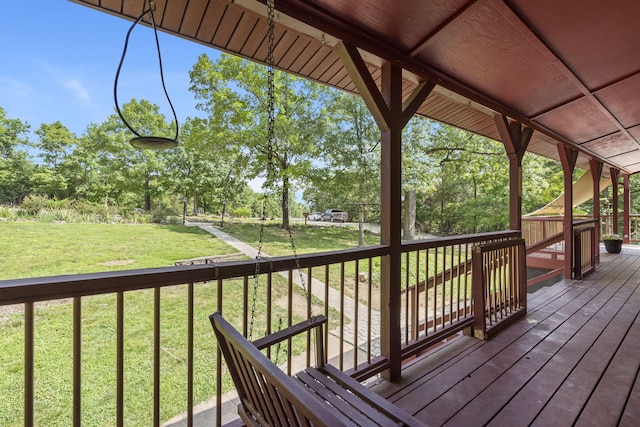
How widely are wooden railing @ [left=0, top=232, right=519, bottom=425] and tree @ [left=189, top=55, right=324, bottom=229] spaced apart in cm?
556

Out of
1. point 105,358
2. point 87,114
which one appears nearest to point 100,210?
point 87,114

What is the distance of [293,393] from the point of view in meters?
0.67

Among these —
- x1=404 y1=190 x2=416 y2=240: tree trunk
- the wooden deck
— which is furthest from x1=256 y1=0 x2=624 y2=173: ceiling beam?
x1=404 y1=190 x2=416 y2=240: tree trunk

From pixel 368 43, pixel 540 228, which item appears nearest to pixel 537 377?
pixel 368 43

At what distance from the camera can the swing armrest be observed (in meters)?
1.28

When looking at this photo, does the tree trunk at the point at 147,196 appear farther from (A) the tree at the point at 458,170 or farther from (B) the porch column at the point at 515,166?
(B) the porch column at the point at 515,166

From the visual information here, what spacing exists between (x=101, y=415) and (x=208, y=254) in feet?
19.8

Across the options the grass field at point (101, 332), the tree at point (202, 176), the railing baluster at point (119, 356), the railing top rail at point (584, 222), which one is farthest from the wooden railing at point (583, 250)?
the tree at point (202, 176)

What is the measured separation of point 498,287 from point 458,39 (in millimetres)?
2505

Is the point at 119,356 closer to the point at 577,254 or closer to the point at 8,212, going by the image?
the point at 577,254

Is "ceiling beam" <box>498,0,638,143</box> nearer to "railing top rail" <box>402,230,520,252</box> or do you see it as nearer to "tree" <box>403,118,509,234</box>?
"railing top rail" <box>402,230,520,252</box>

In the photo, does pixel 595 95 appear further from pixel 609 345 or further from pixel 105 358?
pixel 105 358

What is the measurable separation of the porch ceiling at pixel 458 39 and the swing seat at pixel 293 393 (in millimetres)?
1674

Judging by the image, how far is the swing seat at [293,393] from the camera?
68 cm
